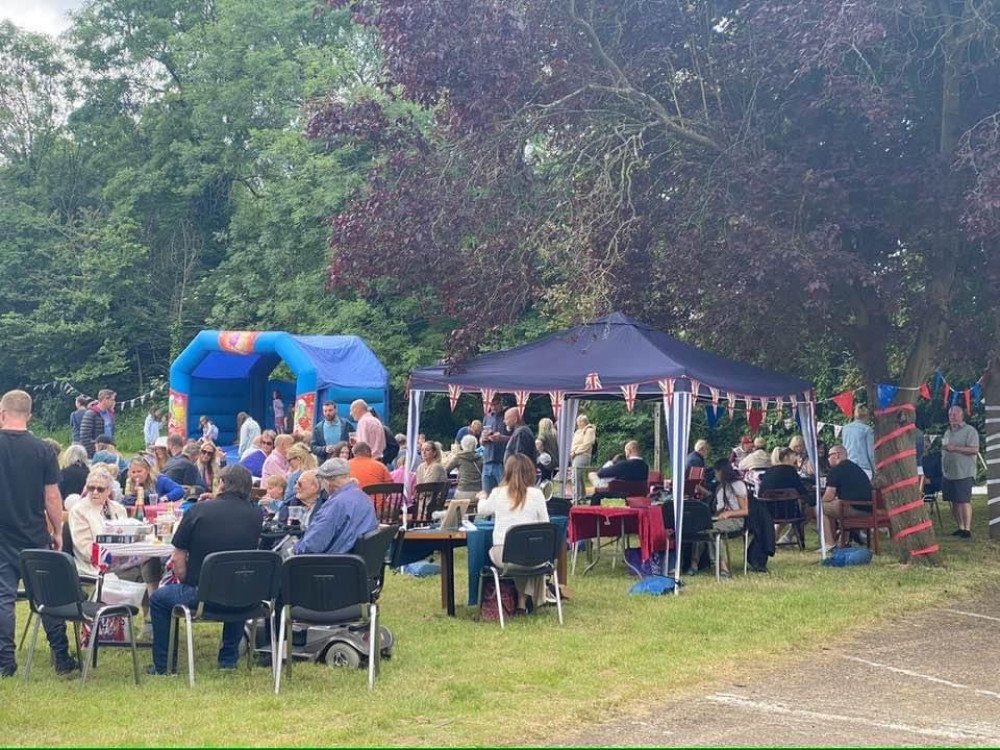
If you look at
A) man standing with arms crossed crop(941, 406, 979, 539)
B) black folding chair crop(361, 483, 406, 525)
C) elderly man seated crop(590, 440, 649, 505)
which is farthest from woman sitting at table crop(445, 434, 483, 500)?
man standing with arms crossed crop(941, 406, 979, 539)

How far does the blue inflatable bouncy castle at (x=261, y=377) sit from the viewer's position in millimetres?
22281

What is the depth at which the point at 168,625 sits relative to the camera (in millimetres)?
7637

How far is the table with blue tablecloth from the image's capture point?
9680mm

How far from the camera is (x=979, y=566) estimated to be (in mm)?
13031

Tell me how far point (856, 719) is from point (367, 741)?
8.24 ft

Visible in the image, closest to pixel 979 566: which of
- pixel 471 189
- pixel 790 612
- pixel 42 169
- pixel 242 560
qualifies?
pixel 790 612

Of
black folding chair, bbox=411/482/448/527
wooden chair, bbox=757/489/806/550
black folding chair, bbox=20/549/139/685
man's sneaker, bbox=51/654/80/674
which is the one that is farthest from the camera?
wooden chair, bbox=757/489/806/550

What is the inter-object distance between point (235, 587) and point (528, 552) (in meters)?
2.64

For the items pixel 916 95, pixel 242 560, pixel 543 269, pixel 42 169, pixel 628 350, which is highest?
pixel 42 169

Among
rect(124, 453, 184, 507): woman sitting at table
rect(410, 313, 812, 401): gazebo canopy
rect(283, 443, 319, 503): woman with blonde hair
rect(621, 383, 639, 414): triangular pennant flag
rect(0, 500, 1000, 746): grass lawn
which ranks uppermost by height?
rect(410, 313, 812, 401): gazebo canopy

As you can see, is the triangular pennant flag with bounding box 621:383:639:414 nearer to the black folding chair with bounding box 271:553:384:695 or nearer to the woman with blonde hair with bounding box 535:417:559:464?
the black folding chair with bounding box 271:553:384:695

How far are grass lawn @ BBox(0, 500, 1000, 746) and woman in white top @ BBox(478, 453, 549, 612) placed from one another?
0.29 meters

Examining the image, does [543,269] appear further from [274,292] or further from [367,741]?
[274,292]

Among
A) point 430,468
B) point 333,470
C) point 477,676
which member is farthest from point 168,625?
point 430,468
